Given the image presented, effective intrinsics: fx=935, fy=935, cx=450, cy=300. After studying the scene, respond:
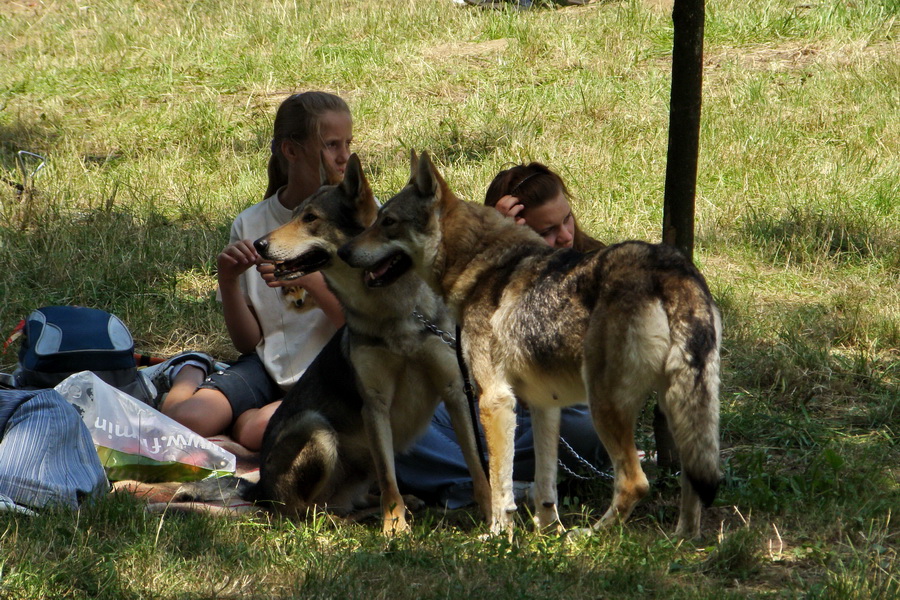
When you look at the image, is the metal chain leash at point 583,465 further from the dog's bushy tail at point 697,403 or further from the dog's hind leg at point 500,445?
the dog's bushy tail at point 697,403

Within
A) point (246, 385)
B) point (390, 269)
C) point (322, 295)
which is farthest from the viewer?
point (246, 385)

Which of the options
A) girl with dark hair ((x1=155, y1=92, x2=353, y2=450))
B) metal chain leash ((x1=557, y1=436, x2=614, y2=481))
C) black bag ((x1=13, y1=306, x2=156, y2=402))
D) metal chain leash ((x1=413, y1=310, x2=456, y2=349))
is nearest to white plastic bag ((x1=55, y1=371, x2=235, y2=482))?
black bag ((x1=13, y1=306, x2=156, y2=402))

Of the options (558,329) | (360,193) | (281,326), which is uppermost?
(360,193)

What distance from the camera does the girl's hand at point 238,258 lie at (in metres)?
4.88

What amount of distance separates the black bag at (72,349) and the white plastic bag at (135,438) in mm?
284

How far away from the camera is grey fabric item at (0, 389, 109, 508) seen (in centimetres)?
403

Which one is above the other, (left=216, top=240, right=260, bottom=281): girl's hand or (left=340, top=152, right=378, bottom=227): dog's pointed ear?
(left=340, top=152, right=378, bottom=227): dog's pointed ear

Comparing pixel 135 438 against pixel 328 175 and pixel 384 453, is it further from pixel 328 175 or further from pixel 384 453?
pixel 328 175

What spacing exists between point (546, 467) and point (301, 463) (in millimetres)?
1194

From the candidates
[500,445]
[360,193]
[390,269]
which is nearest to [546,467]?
[500,445]

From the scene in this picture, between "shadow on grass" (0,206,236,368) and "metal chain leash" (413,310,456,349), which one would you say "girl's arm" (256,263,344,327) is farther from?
"shadow on grass" (0,206,236,368)

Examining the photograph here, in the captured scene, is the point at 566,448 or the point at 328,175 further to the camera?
the point at 328,175

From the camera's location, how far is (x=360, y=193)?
15.4ft

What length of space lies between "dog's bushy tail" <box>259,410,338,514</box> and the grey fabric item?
0.79m
